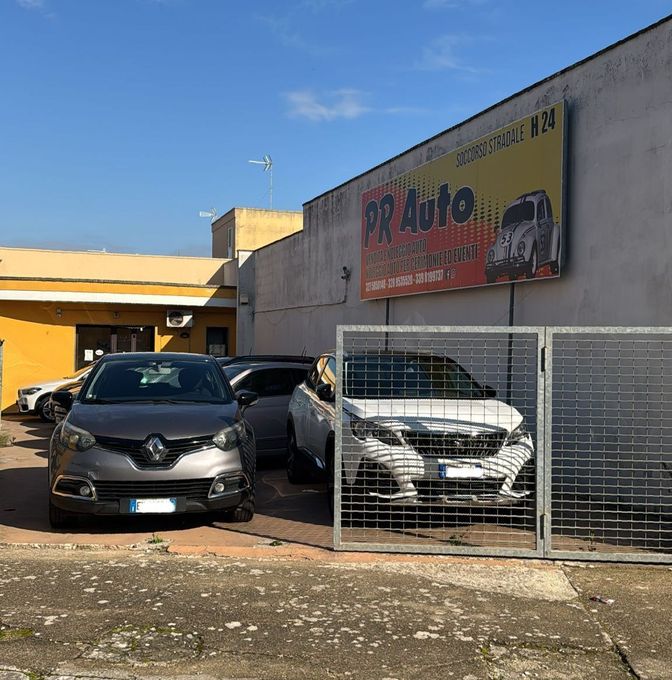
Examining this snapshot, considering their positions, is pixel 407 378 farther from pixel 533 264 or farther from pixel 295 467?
pixel 533 264

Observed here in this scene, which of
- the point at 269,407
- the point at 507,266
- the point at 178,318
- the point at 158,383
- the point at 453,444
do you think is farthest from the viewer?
the point at 178,318

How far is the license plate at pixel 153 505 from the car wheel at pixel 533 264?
548 cm

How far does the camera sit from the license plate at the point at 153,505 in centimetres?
721

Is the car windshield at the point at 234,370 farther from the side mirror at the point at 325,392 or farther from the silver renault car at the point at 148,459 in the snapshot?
the silver renault car at the point at 148,459

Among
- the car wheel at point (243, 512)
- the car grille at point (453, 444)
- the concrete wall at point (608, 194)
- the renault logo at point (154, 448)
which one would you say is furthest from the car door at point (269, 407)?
the car grille at point (453, 444)

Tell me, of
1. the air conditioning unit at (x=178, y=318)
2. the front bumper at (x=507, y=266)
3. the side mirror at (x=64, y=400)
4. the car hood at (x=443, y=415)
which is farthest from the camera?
the air conditioning unit at (x=178, y=318)

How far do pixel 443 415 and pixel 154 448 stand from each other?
2.64 meters

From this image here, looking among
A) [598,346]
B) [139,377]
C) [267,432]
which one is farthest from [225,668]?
[267,432]

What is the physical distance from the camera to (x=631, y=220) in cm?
884

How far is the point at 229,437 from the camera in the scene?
7738 millimetres

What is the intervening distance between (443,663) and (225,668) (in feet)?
4.02

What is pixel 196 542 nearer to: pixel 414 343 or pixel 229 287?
pixel 414 343

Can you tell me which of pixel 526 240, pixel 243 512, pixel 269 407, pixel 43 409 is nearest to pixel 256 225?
pixel 43 409

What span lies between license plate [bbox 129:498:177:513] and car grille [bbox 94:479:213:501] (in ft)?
0.12
